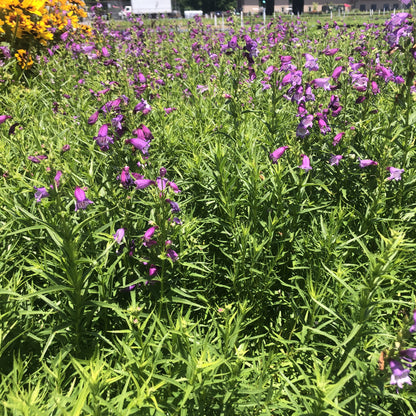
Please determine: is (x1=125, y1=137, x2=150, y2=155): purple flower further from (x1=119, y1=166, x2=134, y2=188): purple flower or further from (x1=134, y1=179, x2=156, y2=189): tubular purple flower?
(x1=134, y1=179, x2=156, y2=189): tubular purple flower

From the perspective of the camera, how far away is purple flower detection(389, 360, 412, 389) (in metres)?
1.57

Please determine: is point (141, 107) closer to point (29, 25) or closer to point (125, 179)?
point (125, 179)

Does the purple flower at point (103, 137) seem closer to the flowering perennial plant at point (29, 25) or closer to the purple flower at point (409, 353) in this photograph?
the purple flower at point (409, 353)

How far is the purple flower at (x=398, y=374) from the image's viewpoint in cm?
157

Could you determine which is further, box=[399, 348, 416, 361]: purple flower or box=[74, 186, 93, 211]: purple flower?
box=[74, 186, 93, 211]: purple flower

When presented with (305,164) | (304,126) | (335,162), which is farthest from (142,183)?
(335,162)

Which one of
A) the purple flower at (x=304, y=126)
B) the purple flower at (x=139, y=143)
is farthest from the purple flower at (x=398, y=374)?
the purple flower at (x=139, y=143)

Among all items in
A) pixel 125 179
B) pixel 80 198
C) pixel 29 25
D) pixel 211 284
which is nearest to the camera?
pixel 80 198

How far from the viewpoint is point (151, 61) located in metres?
6.82

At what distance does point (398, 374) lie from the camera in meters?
1.57

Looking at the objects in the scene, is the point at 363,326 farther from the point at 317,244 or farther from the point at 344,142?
the point at 344,142

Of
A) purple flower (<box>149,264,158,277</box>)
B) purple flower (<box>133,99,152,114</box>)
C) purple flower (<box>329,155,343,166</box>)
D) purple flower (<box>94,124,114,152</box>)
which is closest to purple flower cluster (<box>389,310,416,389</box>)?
purple flower (<box>149,264,158,277</box>)

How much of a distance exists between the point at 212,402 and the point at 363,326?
1.00 metres

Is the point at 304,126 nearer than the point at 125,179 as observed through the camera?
No
